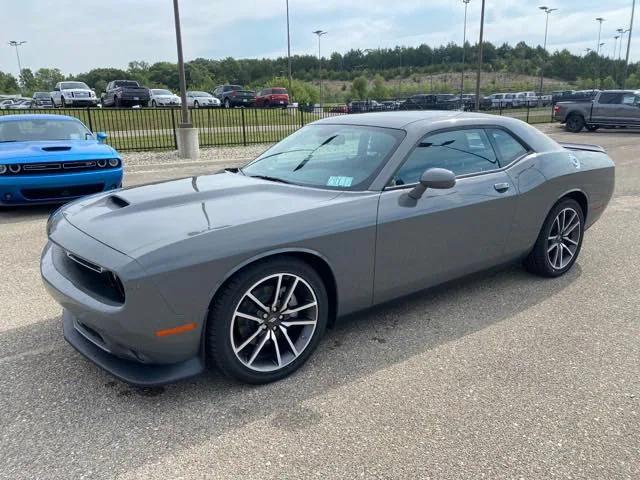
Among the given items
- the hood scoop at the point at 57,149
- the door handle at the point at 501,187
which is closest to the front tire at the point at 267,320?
the door handle at the point at 501,187

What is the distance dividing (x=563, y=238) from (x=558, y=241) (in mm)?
78

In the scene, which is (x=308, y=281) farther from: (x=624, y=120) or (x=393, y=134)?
(x=624, y=120)

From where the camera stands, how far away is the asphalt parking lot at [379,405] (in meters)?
2.28

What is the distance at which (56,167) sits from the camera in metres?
6.76

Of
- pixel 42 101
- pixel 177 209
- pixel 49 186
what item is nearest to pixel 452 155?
pixel 177 209

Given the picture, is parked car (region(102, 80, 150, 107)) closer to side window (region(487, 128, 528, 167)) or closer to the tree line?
side window (region(487, 128, 528, 167))

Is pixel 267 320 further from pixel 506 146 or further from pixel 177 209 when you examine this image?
pixel 506 146

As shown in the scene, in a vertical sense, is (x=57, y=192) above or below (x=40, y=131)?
below

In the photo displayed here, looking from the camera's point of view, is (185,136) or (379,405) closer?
(379,405)

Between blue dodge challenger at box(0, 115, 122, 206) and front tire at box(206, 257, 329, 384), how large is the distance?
501 cm

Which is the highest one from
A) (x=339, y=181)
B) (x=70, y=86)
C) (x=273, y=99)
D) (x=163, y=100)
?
(x=70, y=86)

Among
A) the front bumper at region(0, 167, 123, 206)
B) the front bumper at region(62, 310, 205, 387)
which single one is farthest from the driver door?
the front bumper at region(0, 167, 123, 206)

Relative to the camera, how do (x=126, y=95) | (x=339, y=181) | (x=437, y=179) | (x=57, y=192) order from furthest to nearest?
(x=126, y=95) < (x=57, y=192) < (x=339, y=181) < (x=437, y=179)

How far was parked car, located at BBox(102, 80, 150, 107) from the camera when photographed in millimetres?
31094
